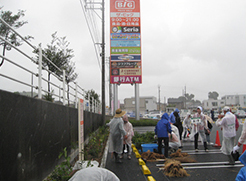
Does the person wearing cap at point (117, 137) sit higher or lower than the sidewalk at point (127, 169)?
higher

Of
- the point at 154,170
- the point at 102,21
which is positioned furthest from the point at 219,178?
the point at 102,21

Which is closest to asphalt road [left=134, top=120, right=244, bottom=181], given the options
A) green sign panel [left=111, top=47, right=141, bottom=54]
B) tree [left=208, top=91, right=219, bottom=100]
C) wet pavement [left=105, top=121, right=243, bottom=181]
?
wet pavement [left=105, top=121, right=243, bottom=181]

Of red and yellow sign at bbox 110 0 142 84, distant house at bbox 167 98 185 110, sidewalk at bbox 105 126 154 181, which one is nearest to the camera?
sidewalk at bbox 105 126 154 181

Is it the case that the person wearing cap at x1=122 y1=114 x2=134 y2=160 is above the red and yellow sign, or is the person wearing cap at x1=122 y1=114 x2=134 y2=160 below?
below

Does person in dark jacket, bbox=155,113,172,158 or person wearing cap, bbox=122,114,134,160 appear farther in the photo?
person wearing cap, bbox=122,114,134,160

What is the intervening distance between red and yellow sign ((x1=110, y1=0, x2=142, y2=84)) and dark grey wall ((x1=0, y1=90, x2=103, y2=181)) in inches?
651

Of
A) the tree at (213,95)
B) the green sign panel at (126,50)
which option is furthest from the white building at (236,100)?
the green sign panel at (126,50)

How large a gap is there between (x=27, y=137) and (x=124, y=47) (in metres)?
19.4

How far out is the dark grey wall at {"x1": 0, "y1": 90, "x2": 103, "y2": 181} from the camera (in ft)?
12.0

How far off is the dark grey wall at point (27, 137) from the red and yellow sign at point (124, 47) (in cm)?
1653

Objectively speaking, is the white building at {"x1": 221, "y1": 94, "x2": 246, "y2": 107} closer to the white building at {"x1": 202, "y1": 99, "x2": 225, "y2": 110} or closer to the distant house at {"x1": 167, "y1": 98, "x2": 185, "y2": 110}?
the white building at {"x1": 202, "y1": 99, "x2": 225, "y2": 110}

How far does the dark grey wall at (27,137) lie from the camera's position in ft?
12.0

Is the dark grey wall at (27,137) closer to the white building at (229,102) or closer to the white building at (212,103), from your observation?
the white building at (229,102)

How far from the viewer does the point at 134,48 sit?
23.3m
